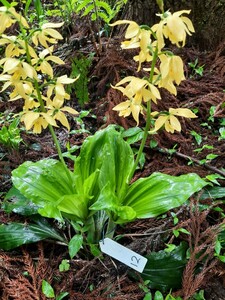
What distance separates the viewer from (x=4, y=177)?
1.83 meters

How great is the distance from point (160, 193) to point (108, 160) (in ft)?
0.81

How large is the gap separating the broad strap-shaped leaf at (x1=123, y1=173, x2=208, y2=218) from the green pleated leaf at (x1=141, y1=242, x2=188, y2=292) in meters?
0.21

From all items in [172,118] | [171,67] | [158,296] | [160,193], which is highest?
[171,67]

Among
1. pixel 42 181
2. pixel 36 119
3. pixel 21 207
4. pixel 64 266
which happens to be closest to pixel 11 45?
pixel 36 119

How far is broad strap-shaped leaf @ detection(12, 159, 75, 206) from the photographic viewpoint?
1409mm

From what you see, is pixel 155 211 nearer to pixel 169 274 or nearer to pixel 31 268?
pixel 169 274

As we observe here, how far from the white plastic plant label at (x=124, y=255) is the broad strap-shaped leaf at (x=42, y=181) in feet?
0.86

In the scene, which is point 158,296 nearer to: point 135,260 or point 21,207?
point 135,260

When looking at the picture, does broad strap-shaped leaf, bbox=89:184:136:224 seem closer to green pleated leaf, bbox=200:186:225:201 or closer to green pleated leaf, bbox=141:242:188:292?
green pleated leaf, bbox=141:242:188:292

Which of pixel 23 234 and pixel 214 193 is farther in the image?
pixel 214 193

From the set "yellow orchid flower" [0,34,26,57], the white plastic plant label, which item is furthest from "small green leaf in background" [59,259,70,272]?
"yellow orchid flower" [0,34,26,57]

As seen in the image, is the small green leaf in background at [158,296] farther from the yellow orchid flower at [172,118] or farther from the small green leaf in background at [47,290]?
the yellow orchid flower at [172,118]

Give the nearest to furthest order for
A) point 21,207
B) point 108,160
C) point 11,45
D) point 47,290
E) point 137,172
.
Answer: point 11,45 < point 47,290 < point 108,160 < point 21,207 < point 137,172

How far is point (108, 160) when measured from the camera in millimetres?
1452
